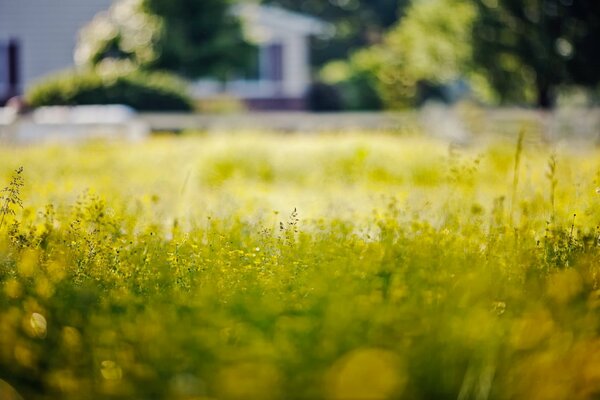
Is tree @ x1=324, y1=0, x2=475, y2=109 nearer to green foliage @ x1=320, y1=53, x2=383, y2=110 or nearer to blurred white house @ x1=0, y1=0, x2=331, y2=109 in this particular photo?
green foliage @ x1=320, y1=53, x2=383, y2=110

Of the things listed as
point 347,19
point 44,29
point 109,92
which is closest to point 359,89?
point 44,29

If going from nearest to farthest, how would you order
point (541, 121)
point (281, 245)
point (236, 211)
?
1. point (281, 245)
2. point (236, 211)
3. point (541, 121)

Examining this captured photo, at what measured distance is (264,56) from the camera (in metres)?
30.2

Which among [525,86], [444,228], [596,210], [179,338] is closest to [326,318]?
[179,338]

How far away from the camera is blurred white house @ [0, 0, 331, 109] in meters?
28.2

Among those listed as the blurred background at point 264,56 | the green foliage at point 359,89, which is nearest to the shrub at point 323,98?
the blurred background at point 264,56

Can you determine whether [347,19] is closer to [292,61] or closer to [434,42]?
[292,61]

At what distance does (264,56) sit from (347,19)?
12642 millimetres

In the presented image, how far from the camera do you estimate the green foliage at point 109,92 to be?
2109cm

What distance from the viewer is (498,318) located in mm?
3949

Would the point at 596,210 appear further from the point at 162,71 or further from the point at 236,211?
the point at 162,71

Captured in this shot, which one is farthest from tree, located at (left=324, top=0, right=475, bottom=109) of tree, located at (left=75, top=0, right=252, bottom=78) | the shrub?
the shrub

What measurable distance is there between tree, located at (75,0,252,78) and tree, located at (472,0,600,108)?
8447 millimetres

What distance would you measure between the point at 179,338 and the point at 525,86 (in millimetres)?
18316
